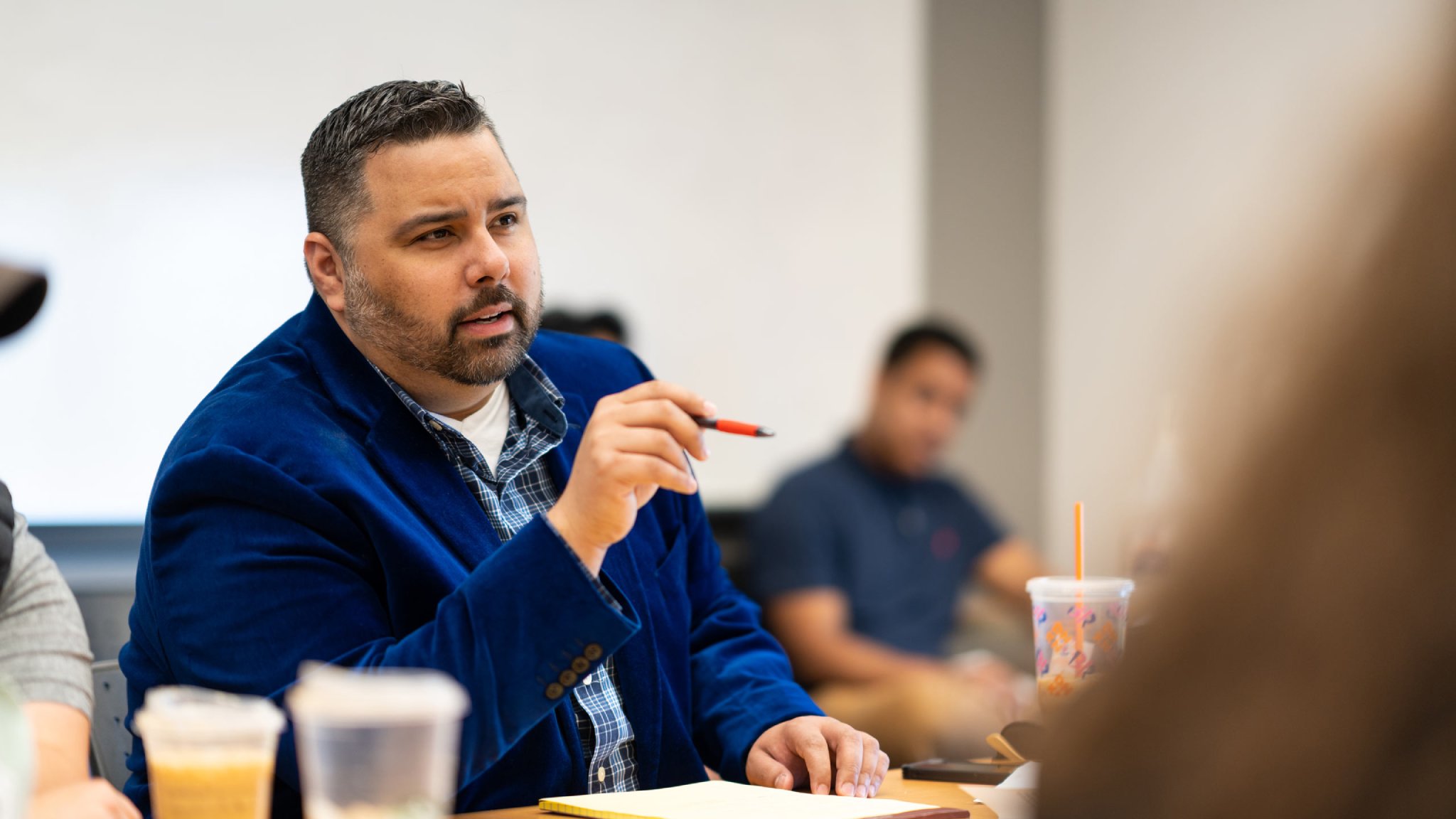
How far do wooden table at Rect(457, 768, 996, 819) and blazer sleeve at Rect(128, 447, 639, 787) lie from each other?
5cm

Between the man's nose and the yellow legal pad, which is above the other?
the man's nose

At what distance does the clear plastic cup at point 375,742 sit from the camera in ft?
2.38

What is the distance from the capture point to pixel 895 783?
1.49 m

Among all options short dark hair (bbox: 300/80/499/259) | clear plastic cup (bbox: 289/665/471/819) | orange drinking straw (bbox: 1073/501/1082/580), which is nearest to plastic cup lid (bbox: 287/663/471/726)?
clear plastic cup (bbox: 289/665/471/819)

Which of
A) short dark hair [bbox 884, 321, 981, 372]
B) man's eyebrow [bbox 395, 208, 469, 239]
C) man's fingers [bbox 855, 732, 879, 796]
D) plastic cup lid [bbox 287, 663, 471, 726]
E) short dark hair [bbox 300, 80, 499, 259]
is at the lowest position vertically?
man's fingers [bbox 855, 732, 879, 796]

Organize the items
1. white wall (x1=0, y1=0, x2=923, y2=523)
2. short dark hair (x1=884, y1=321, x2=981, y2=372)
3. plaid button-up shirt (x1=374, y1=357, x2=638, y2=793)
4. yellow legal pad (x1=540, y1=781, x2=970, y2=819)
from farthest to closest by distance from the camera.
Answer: short dark hair (x1=884, y1=321, x2=981, y2=372) < white wall (x1=0, y1=0, x2=923, y2=523) < plaid button-up shirt (x1=374, y1=357, x2=638, y2=793) < yellow legal pad (x1=540, y1=781, x2=970, y2=819)

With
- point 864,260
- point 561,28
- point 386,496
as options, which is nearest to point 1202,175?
point 864,260

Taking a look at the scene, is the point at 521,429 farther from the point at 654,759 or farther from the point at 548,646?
the point at 548,646

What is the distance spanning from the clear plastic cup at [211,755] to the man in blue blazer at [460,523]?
1.29 ft

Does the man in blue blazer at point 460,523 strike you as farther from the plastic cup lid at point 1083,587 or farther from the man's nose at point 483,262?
the plastic cup lid at point 1083,587

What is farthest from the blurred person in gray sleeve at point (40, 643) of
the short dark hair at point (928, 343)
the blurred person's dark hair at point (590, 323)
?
the short dark hair at point (928, 343)

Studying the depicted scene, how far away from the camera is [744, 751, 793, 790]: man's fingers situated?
1.43 metres

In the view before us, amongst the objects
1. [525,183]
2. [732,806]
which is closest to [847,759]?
[732,806]

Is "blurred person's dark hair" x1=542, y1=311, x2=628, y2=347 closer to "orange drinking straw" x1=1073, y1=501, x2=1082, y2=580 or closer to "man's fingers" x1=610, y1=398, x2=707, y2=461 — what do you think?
"orange drinking straw" x1=1073, y1=501, x2=1082, y2=580
